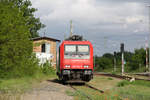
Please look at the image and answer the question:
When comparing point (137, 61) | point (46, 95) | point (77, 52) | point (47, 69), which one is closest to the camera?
point (46, 95)

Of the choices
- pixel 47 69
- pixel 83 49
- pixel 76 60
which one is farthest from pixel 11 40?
pixel 47 69

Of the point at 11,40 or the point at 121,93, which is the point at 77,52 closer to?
the point at 11,40

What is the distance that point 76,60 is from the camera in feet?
62.5

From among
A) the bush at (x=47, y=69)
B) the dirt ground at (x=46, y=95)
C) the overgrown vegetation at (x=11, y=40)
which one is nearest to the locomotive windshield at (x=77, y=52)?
the overgrown vegetation at (x=11, y=40)

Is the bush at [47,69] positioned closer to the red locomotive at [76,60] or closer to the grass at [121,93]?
the red locomotive at [76,60]

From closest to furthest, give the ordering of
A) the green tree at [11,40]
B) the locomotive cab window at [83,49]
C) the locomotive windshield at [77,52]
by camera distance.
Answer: the green tree at [11,40], the locomotive windshield at [77,52], the locomotive cab window at [83,49]

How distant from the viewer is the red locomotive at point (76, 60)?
18906mm

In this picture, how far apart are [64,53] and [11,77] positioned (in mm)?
4088

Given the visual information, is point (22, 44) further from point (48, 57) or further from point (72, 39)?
point (48, 57)

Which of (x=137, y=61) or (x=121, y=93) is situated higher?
(x=137, y=61)

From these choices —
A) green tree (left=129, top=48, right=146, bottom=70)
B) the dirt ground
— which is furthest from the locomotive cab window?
green tree (left=129, top=48, right=146, bottom=70)

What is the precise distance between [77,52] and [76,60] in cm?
62

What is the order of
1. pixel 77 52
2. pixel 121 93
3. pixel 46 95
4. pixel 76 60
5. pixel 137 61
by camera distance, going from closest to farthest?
pixel 46 95 → pixel 121 93 → pixel 76 60 → pixel 77 52 → pixel 137 61

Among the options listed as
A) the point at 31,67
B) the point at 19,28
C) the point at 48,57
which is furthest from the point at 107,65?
the point at 19,28
